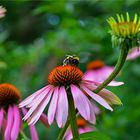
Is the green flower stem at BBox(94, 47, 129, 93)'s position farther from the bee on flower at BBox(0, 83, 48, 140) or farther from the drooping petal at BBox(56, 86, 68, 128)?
the bee on flower at BBox(0, 83, 48, 140)

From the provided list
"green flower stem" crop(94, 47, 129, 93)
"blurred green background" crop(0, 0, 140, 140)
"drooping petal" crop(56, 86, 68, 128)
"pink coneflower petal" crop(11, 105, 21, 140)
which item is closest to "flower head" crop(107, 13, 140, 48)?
"green flower stem" crop(94, 47, 129, 93)

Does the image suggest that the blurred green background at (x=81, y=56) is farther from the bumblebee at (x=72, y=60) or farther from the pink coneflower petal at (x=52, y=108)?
the pink coneflower petal at (x=52, y=108)

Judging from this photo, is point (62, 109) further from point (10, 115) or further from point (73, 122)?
point (10, 115)

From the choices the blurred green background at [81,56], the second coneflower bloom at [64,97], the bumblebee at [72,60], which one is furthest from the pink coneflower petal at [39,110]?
the blurred green background at [81,56]

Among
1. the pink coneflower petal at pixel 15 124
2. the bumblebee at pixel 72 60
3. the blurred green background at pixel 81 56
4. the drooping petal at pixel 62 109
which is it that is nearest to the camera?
the drooping petal at pixel 62 109

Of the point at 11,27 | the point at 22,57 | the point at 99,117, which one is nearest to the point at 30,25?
the point at 11,27

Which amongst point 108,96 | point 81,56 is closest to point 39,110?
point 108,96
